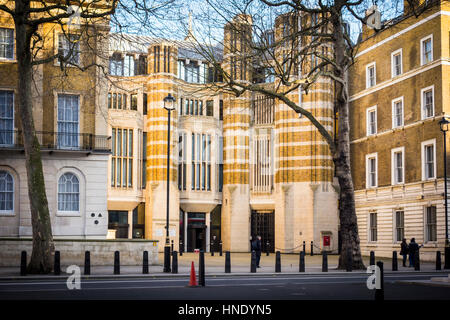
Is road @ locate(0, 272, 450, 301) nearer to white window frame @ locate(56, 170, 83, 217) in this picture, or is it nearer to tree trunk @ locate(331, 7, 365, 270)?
tree trunk @ locate(331, 7, 365, 270)

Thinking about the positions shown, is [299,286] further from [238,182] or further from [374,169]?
[238,182]

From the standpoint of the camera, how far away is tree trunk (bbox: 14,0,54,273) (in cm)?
2319

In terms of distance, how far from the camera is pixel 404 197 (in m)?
42.2

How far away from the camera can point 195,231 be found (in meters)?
55.2

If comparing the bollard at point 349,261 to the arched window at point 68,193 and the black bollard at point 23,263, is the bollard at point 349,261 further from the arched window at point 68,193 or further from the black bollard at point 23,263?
the arched window at point 68,193

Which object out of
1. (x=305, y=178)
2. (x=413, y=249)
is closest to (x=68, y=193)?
(x=413, y=249)

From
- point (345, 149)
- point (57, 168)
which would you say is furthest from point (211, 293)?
point (57, 168)

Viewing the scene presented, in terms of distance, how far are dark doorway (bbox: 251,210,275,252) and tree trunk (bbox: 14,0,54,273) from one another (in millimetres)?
32063

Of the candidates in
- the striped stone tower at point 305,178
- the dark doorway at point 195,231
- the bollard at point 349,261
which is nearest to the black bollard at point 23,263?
the bollard at point 349,261

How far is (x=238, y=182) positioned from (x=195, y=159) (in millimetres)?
4182

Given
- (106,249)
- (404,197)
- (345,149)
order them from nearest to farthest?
(345,149), (106,249), (404,197)

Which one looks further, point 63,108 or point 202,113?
point 202,113

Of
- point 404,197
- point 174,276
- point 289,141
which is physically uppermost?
point 289,141

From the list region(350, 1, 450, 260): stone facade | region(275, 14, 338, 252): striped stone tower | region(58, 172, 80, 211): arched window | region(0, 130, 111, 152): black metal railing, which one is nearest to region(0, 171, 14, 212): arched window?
region(0, 130, 111, 152): black metal railing
